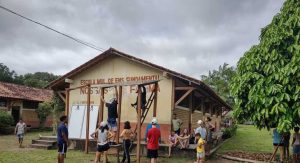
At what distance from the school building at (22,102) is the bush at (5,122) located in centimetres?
222

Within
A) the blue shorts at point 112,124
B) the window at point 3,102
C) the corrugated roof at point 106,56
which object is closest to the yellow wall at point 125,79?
the corrugated roof at point 106,56

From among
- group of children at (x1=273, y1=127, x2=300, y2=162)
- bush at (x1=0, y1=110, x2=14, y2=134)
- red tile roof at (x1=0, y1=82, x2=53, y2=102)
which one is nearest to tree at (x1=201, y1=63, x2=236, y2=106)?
red tile roof at (x1=0, y1=82, x2=53, y2=102)

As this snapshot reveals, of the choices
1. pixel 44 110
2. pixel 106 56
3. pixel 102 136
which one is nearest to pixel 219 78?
pixel 44 110

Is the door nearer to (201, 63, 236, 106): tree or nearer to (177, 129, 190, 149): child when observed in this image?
(177, 129, 190, 149): child

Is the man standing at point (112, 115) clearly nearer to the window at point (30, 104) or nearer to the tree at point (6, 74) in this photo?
the window at point (30, 104)

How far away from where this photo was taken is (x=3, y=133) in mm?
29016

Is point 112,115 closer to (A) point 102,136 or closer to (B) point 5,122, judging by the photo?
(A) point 102,136

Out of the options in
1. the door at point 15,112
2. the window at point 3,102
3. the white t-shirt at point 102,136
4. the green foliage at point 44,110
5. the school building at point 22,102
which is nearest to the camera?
the white t-shirt at point 102,136

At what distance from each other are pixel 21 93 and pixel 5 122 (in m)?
6.16

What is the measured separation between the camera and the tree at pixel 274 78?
1064cm

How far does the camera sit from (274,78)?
1128cm

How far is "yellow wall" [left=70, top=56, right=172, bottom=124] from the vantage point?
16781 mm

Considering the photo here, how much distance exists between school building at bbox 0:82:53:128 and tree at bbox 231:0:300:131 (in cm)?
2427

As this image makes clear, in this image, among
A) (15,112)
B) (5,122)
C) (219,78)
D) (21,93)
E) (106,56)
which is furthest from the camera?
(219,78)
